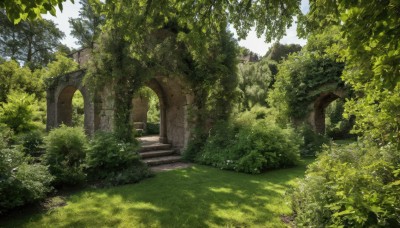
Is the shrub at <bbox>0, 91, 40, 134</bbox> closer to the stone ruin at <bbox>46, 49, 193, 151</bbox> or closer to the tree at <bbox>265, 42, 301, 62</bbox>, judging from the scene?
the stone ruin at <bbox>46, 49, 193, 151</bbox>

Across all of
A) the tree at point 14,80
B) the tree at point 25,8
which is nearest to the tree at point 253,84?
the tree at point 14,80

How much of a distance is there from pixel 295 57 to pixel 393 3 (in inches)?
437

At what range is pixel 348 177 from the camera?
3332 mm

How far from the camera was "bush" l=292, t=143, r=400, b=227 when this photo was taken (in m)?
2.90

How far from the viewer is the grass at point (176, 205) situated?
4.41 meters

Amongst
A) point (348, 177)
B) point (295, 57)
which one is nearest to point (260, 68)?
point (295, 57)

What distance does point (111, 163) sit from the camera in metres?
7.15

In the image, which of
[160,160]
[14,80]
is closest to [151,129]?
[160,160]

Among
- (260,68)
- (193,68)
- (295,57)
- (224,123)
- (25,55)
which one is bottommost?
(224,123)

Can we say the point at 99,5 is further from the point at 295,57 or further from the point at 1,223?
the point at 295,57

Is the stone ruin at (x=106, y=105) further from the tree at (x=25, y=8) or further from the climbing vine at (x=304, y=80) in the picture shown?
the tree at (x=25, y=8)

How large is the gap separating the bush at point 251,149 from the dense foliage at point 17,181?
5139mm

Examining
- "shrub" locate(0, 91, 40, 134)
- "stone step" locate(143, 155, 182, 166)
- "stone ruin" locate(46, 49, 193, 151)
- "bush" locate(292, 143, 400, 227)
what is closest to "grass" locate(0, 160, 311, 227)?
"bush" locate(292, 143, 400, 227)

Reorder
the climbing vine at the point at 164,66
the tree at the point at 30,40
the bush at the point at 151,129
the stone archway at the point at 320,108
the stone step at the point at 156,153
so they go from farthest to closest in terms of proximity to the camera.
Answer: the tree at the point at 30,40, the bush at the point at 151,129, the stone archway at the point at 320,108, the stone step at the point at 156,153, the climbing vine at the point at 164,66
